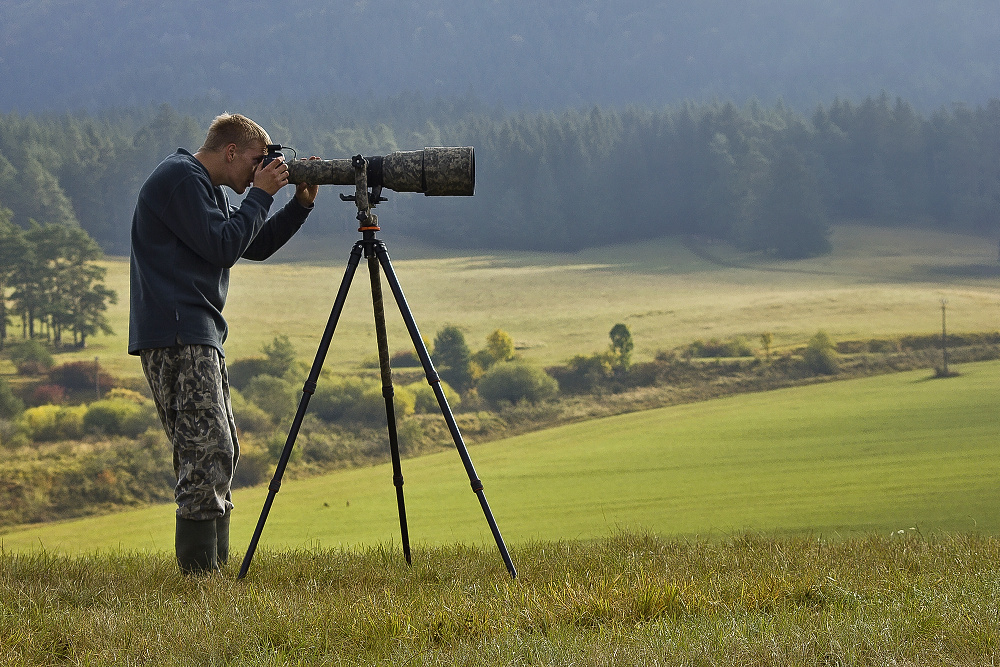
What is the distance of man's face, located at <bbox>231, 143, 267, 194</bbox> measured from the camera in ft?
11.0

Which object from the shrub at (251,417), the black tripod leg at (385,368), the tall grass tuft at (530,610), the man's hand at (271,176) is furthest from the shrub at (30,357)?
the man's hand at (271,176)

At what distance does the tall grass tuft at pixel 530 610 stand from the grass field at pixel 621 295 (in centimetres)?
1731

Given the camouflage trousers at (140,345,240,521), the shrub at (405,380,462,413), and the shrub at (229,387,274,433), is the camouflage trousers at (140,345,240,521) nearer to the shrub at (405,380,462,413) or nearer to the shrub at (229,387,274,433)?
the shrub at (405,380,462,413)

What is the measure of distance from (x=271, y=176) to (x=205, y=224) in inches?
14.1

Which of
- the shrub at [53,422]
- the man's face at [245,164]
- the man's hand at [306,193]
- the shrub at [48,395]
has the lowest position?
the shrub at [53,422]

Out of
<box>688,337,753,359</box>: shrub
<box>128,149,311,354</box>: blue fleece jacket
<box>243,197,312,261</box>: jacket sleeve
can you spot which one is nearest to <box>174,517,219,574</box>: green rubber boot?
<box>128,149,311,354</box>: blue fleece jacket

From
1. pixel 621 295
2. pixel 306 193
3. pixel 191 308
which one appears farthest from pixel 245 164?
pixel 621 295

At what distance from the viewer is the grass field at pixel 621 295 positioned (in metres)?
21.9

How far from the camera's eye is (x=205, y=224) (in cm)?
307

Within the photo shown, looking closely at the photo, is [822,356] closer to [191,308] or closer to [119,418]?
[119,418]

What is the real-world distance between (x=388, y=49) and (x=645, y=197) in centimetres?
4702

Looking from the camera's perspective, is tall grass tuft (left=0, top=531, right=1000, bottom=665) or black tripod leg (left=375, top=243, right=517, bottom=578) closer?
tall grass tuft (left=0, top=531, right=1000, bottom=665)

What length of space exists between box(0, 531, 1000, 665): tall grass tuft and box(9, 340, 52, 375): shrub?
1959cm

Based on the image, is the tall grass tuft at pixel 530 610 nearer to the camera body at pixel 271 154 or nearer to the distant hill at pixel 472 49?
the camera body at pixel 271 154
